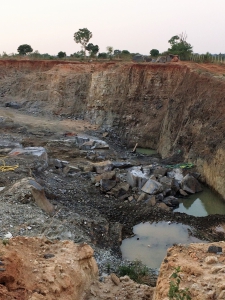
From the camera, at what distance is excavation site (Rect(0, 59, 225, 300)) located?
526cm

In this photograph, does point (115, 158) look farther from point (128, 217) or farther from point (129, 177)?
point (128, 217)

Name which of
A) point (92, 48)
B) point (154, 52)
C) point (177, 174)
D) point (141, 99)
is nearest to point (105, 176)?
point (177, 174)

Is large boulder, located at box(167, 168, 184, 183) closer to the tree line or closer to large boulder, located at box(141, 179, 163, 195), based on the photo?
large boulder, located at box(141, 179, 163, 195)

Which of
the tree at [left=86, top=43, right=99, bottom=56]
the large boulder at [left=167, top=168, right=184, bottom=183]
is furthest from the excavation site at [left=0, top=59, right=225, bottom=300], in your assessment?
the tree at [left=86, top=43, right=99, bottom=56]

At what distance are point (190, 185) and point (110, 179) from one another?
359cm

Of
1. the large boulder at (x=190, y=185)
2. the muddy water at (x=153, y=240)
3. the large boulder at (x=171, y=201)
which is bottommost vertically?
the muddy water at (x=153, y=240)

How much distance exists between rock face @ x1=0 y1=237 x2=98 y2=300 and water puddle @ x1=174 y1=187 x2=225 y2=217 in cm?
809

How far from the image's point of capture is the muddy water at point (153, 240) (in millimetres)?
9933

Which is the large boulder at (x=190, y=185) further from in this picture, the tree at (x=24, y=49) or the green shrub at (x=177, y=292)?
the tree at (x=24, y=49)

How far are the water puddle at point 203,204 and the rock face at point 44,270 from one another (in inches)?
318

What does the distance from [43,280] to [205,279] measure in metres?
2.26

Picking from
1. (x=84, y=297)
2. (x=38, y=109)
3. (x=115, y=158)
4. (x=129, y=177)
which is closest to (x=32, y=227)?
(x=84, y=297)

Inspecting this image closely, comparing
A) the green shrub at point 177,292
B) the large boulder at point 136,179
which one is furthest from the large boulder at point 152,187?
the green shrub at point 177,292

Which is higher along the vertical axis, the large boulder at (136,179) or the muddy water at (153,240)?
the large boulder at (136,179)
